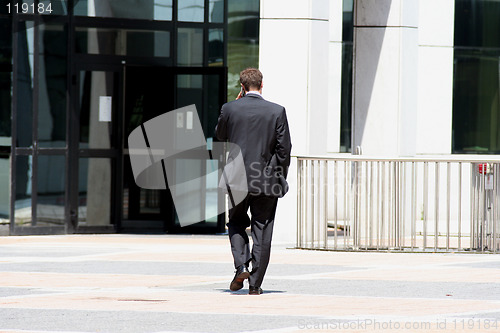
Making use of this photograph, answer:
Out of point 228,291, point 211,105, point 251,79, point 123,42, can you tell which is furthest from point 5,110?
point 228,291

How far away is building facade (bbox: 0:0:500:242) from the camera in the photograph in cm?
1510

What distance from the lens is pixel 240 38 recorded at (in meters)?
17.9

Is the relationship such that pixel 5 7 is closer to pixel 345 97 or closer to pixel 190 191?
pixel 190 191

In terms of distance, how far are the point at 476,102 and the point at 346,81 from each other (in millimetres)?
2276

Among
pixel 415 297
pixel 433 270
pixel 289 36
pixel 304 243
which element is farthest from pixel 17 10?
pixel 415 297

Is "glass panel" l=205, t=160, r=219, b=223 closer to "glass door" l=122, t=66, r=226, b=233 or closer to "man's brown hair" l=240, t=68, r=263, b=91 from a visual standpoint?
"glass door" l=122, t=66, r=226, b=233

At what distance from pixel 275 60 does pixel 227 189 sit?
5911mm

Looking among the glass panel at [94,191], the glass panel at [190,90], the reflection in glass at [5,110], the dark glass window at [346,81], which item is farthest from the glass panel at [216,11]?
the dark glass window at [346,81]

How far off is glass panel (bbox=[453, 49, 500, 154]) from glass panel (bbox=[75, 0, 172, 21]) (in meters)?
5.32

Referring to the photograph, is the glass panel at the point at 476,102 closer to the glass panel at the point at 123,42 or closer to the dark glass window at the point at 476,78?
the dark glass window at the point at 476,78

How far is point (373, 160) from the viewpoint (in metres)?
13.4

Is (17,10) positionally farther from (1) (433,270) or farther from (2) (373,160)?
(1) (433,270)

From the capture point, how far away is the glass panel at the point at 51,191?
1566cm

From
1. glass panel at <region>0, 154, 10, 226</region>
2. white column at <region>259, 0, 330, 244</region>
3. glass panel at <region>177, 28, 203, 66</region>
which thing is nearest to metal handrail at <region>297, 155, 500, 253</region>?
white column at <region>259, 0, 330, 244</region>
